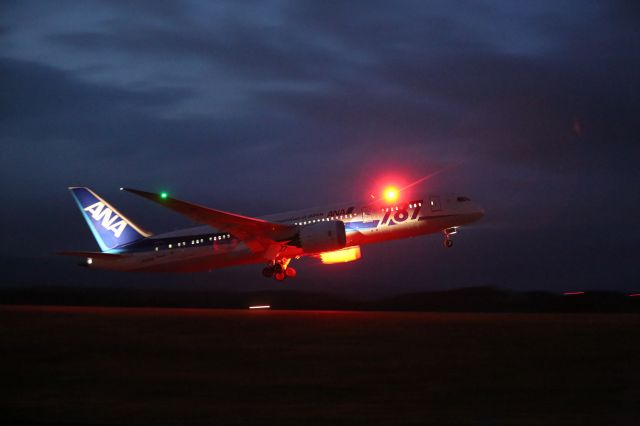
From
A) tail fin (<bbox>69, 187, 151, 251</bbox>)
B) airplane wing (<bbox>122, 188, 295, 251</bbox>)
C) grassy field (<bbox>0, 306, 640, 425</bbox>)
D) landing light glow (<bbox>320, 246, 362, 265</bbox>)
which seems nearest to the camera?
grassy field (<bbox>0, 306, 640, 425</bbox>)

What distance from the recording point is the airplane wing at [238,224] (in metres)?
31.0

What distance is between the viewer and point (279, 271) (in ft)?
112

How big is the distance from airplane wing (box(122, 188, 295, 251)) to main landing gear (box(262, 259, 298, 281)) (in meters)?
1.09

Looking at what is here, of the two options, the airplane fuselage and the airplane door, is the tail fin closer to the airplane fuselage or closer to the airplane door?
the airplane fuselage

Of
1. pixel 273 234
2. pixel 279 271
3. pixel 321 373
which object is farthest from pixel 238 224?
pixel 321 373

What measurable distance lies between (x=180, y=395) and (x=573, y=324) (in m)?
14.0

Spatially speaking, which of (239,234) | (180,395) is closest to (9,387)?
(180,395)

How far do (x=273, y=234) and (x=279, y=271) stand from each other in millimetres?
2290

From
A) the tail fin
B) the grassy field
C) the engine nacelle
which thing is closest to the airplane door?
the engine nacelle

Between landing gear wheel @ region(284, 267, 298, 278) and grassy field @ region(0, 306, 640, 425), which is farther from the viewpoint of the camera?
landing gear wheel @ region(284, 267, 298, 278)

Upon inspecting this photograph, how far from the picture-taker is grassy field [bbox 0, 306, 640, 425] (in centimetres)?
1032

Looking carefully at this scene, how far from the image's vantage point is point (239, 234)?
3338cm

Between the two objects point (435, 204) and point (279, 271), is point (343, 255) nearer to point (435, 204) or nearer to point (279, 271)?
point (279, 271)

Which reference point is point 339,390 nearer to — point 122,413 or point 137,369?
point 122,413
